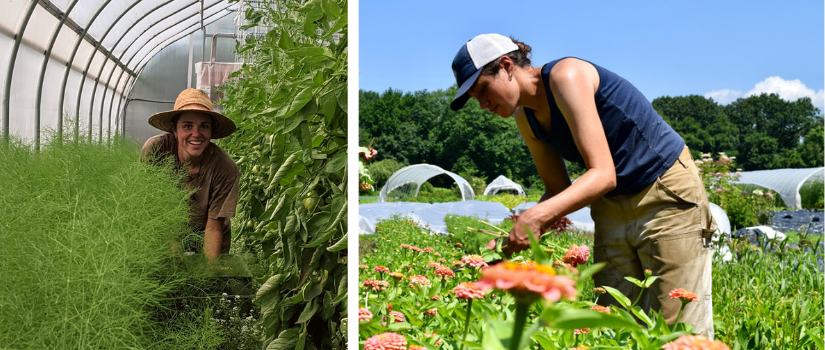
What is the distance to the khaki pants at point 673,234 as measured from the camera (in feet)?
3.51

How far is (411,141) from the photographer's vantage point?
12.1 m

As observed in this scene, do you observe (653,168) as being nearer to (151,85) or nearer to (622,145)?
(622,145)

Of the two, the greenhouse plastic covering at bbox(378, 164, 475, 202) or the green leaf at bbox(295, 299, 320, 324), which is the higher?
the greenhouse plastic covering at bbox(378, 164, 475, 202)

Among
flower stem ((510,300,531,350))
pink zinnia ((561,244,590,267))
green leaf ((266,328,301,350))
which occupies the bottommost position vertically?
green leaf ((266,328,301,350))

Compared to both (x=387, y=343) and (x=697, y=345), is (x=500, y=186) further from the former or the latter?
(x=697, y=345)

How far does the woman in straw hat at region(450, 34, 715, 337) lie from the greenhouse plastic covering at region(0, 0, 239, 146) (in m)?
0.88

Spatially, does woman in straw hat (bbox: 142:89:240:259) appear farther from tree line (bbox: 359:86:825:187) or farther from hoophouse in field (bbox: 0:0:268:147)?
tree line (bbox: 359:86:825:187)

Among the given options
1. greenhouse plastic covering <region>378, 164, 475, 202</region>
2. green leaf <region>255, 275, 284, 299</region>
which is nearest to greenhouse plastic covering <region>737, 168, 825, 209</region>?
greenhouse plastic covering <region>378, 164, 475, 202</region>

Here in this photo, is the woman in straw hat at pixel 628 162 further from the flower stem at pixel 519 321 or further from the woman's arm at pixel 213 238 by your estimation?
the woman's arm at pixel 213 238

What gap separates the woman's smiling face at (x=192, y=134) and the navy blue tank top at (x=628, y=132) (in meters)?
0.93

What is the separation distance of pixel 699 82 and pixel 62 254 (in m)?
12.8

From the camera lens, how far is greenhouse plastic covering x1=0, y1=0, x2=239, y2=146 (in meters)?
1.18

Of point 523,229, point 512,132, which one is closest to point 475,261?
point 523,229

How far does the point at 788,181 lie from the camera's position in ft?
31.0
